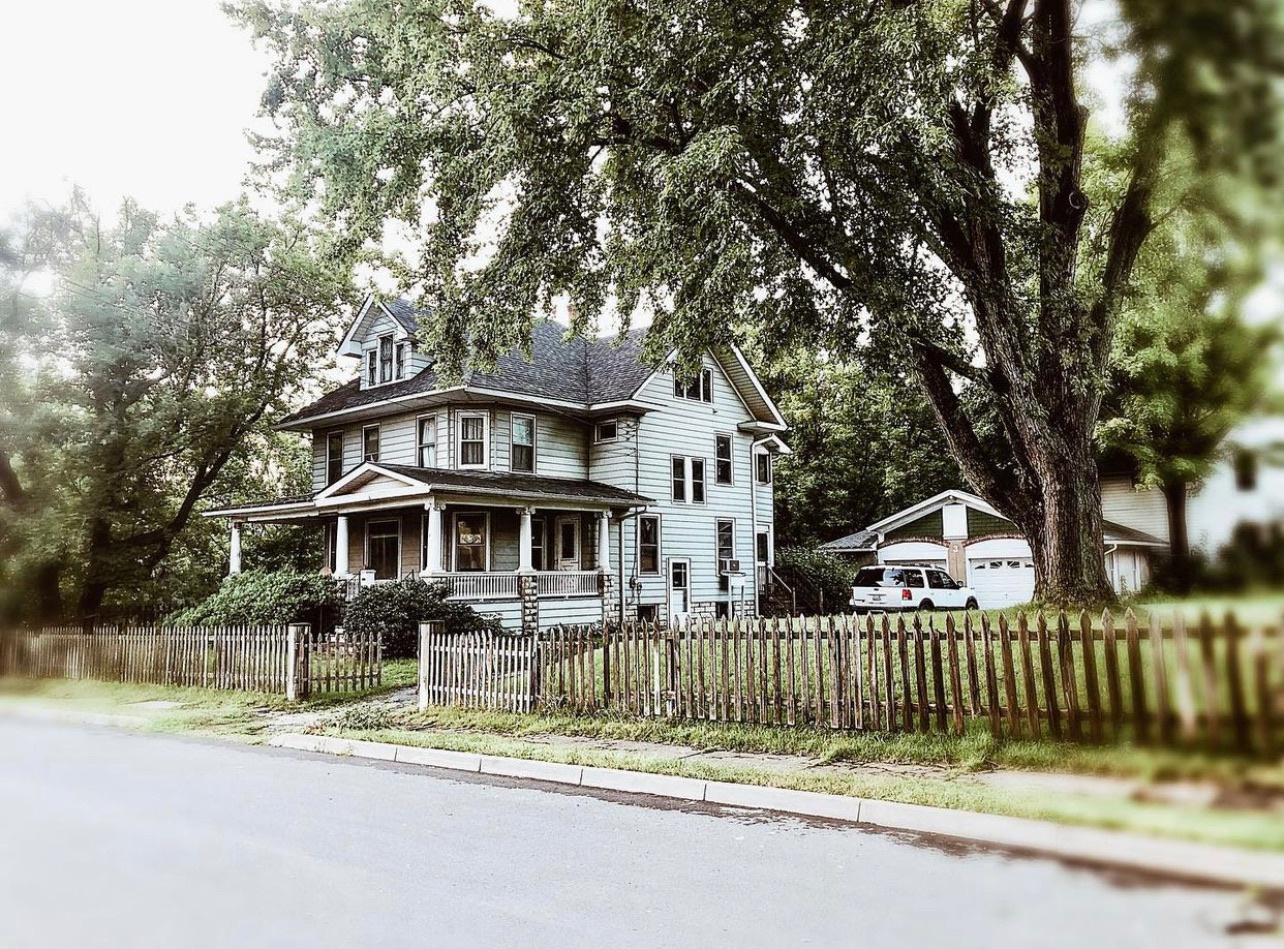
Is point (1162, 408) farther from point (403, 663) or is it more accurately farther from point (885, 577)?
point (885, 577)

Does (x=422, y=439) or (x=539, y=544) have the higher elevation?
(x=422, y=439)

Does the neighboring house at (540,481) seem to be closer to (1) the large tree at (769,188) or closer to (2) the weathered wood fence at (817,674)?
(1) the large tree at (769,188)

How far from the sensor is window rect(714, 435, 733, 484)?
113ft

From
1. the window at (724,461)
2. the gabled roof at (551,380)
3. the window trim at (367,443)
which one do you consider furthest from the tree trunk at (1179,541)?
the window at (724,461)

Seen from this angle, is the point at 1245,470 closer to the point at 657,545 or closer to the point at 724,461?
the point at 657,545

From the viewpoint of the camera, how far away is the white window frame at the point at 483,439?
27344 mm

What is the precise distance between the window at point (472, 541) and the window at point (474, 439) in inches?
64.4

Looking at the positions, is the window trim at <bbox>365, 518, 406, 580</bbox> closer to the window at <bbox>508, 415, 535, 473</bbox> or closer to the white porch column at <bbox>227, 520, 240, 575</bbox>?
the window at <bbox>508, 415, 535, 473</bbox>

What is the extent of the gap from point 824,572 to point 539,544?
14.1 metres

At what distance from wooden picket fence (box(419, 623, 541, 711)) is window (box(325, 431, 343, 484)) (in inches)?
740

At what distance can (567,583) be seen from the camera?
27.4 metres

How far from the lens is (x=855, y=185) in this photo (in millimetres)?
12039

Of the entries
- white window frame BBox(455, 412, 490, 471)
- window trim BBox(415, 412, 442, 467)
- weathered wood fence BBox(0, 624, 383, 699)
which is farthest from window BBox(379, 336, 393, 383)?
weathered wood fence BBox(0, 624, 383, 699)

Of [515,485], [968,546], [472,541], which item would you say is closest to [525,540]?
[515,485]
